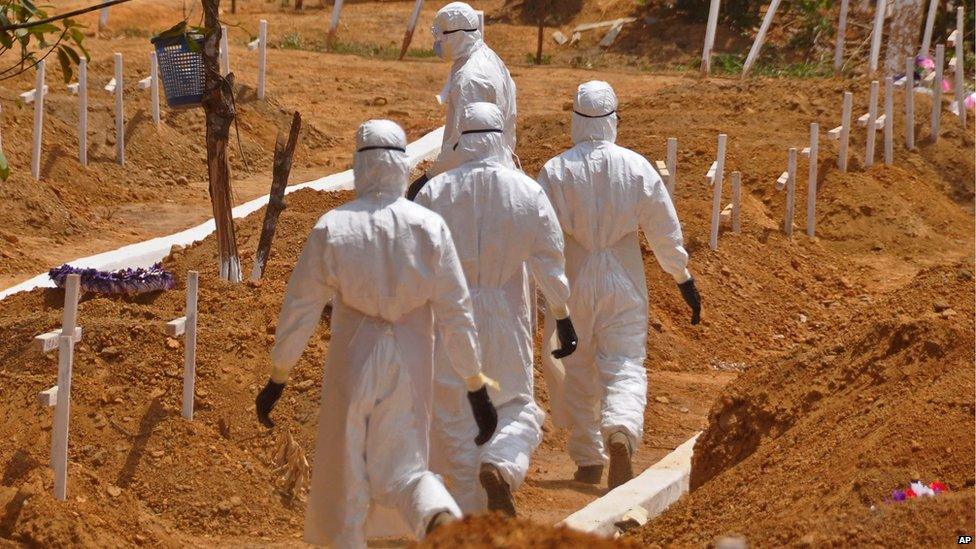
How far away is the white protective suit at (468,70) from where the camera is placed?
32.8 ft

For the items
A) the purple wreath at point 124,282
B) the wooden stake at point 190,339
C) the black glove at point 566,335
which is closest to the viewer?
the black glove at point 566,335

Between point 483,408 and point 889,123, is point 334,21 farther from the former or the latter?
point 483,408

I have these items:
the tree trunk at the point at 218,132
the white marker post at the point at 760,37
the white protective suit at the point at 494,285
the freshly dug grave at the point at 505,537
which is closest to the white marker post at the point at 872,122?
the white marker post at the point at 760,37

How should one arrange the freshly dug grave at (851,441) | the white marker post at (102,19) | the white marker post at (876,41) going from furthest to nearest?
1. the white marker post at (102,19)
2. the white marker post at (876,41)
3. the freshly dug grave at (851,441)

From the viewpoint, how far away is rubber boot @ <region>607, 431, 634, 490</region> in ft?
29.1

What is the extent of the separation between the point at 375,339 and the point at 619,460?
2.34 m

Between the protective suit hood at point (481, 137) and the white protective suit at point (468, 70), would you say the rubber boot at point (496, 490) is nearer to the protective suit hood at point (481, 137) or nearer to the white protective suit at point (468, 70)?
the protective suit hood at point (481, 137)

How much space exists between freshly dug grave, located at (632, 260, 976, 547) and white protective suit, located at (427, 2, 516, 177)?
2.15 meters

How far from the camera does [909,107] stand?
18.4m

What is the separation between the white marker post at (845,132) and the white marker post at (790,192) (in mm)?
835

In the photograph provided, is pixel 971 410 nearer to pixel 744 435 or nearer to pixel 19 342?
pixel 744 435

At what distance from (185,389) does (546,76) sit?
49.6ft

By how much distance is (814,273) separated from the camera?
15.4 m

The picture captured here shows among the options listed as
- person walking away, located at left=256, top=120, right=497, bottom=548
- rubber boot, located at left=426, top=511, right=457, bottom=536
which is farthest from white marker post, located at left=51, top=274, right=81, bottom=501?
rubber boot, located at left=426, top=511, right=457, bottom=536
